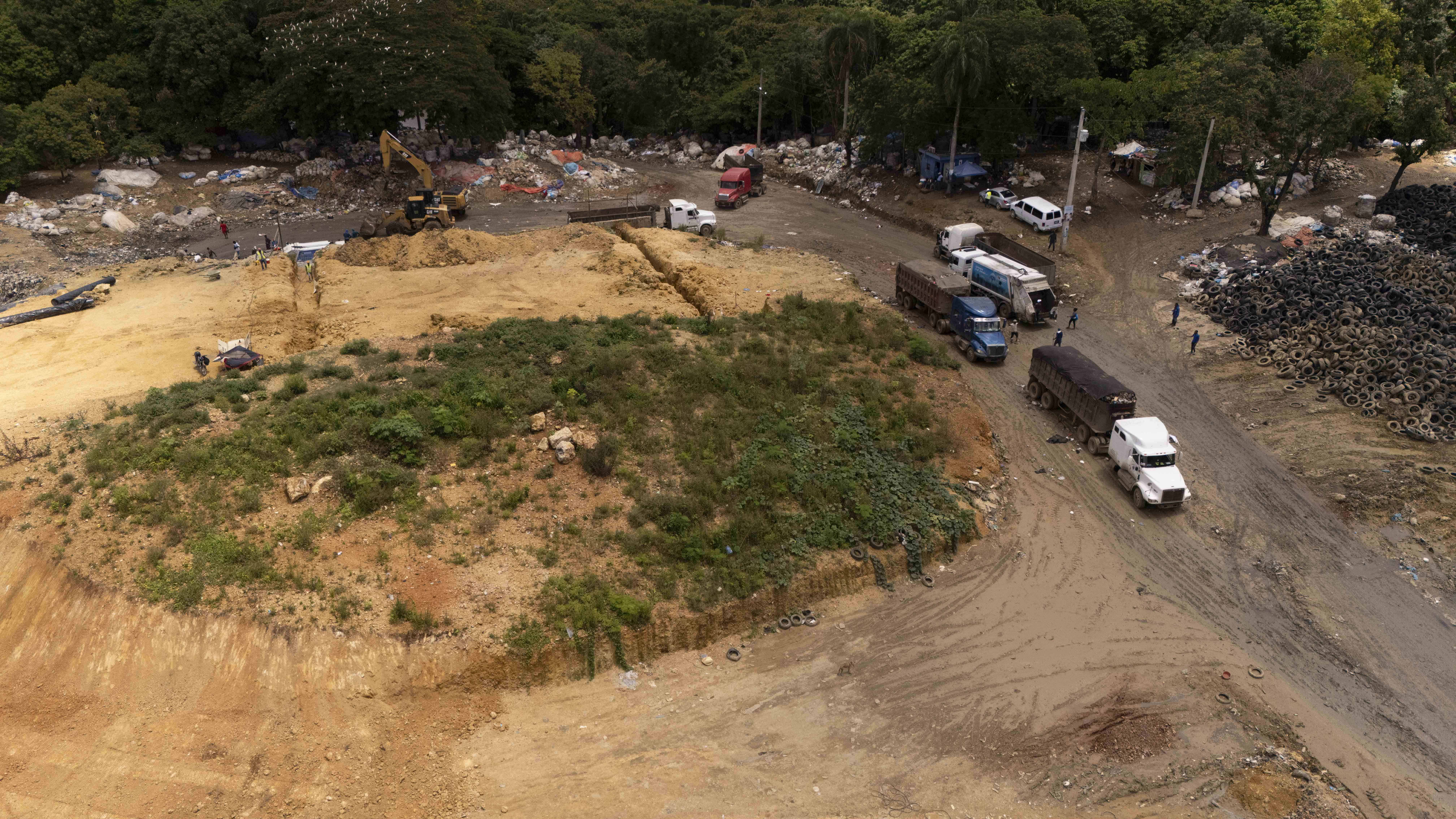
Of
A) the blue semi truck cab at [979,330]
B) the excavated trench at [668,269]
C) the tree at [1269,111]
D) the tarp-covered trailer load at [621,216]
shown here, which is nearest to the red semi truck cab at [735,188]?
the tarp-covered trailer load at [621,216]

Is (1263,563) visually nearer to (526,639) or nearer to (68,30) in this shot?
(526,639)

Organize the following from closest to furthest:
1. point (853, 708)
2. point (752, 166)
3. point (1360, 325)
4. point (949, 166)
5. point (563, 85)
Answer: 1. point (853, 708)
2. point (1360, 325)
3. point (949, 166)
4. point (752, 166)
5. point (563, 85)

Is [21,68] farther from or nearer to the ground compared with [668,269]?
farther from the ground

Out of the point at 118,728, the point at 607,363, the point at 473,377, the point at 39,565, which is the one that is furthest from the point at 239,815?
the point at 607,363

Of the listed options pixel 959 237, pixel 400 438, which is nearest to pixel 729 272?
pixel 959 237

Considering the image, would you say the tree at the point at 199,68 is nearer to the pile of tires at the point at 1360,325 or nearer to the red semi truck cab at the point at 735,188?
the red semi truck cab at the point at 735,188

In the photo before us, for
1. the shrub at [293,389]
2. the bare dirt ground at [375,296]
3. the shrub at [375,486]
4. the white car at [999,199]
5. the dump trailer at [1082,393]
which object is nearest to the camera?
the shrub at [375,486]

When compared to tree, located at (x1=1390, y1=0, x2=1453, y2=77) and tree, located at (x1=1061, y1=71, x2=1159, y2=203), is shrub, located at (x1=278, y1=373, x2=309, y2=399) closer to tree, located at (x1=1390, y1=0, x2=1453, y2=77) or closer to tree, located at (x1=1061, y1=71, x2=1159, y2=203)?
tree, located at (x1=1061, y1=71, x2=1159, y2=203)
